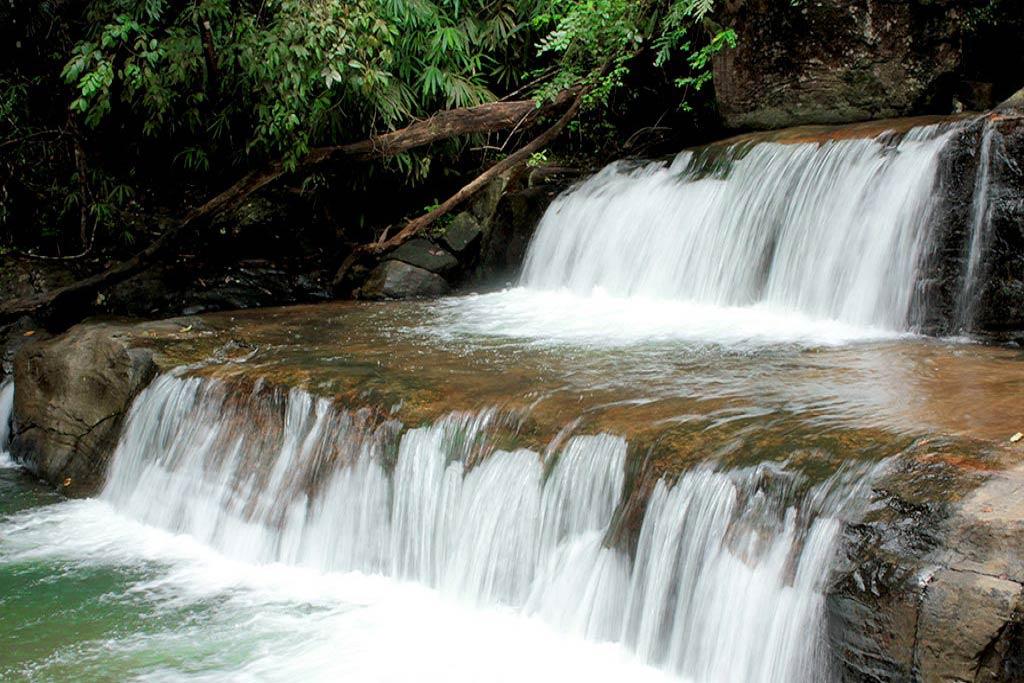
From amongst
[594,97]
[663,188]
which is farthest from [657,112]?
[663,188]

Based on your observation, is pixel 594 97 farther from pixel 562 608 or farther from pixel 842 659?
pixel 842 659

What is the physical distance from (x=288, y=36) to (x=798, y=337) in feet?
15.8

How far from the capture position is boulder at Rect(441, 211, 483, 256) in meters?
10.3

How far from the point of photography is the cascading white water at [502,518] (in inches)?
155

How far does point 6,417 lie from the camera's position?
8.41m

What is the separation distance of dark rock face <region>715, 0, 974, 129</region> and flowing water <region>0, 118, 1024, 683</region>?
33.4 inches

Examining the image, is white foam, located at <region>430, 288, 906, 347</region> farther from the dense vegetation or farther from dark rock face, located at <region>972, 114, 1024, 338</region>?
the dense vegetation

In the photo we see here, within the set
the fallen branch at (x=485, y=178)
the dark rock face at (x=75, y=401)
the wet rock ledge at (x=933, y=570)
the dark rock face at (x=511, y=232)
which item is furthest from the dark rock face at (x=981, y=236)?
the dark rock face at (x=75, y=401)

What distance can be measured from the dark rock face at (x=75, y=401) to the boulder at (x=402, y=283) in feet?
8.83

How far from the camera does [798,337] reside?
6.56 metres

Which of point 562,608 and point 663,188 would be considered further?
point 663,188

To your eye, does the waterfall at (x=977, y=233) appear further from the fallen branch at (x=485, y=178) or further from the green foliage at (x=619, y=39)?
the fallen branch at (x=485, y=178)

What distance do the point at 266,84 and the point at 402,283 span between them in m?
2.07

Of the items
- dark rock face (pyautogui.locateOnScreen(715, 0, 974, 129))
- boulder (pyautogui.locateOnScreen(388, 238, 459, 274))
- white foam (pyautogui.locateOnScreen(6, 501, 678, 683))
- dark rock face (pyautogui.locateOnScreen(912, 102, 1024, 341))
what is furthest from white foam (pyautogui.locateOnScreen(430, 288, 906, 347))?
white foam (pyautogui.locateOnScreen(6, 501, 678, 683))
